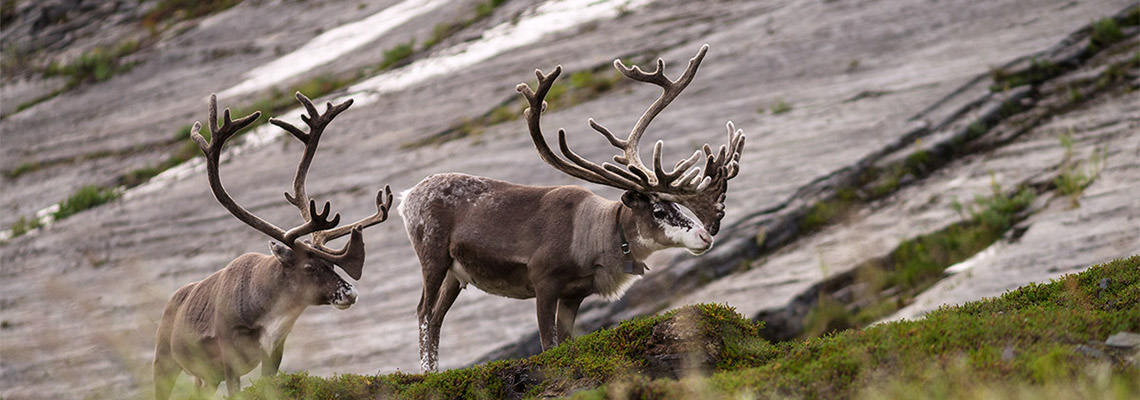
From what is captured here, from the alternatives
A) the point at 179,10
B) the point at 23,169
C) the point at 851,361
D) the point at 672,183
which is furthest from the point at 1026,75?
the point at 179,10

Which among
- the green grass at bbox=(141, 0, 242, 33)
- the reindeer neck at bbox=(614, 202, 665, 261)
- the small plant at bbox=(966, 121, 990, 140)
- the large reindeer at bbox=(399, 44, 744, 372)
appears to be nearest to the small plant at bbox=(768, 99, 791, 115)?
the small plant at bbox=(966, 121, 990, 140)

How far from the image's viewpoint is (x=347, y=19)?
34125 millimetres

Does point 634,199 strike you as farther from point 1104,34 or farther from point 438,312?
point 1104,34

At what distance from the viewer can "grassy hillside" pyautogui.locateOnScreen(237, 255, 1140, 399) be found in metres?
5.62

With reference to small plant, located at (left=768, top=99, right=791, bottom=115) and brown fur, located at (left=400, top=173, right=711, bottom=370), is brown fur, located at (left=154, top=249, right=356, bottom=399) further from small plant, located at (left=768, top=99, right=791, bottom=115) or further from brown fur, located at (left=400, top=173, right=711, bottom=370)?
small plant, located at (left=768, top=99, right=791, bottom=115)

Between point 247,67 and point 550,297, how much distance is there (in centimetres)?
2499

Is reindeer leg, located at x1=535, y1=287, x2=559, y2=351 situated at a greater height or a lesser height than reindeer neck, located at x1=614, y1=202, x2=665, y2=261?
lesser

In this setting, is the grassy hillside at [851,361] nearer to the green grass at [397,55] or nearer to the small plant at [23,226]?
the small plant at [23,226]

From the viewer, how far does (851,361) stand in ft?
20.2

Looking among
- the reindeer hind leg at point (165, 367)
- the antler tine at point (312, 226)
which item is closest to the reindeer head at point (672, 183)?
the antler tine at point (312, 226)

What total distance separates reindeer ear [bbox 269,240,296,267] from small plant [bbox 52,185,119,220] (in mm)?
18107

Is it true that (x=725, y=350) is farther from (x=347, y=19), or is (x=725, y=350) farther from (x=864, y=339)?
(x=347, y=19)

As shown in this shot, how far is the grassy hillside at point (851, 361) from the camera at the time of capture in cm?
562

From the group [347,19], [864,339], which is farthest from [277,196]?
[864,339]
